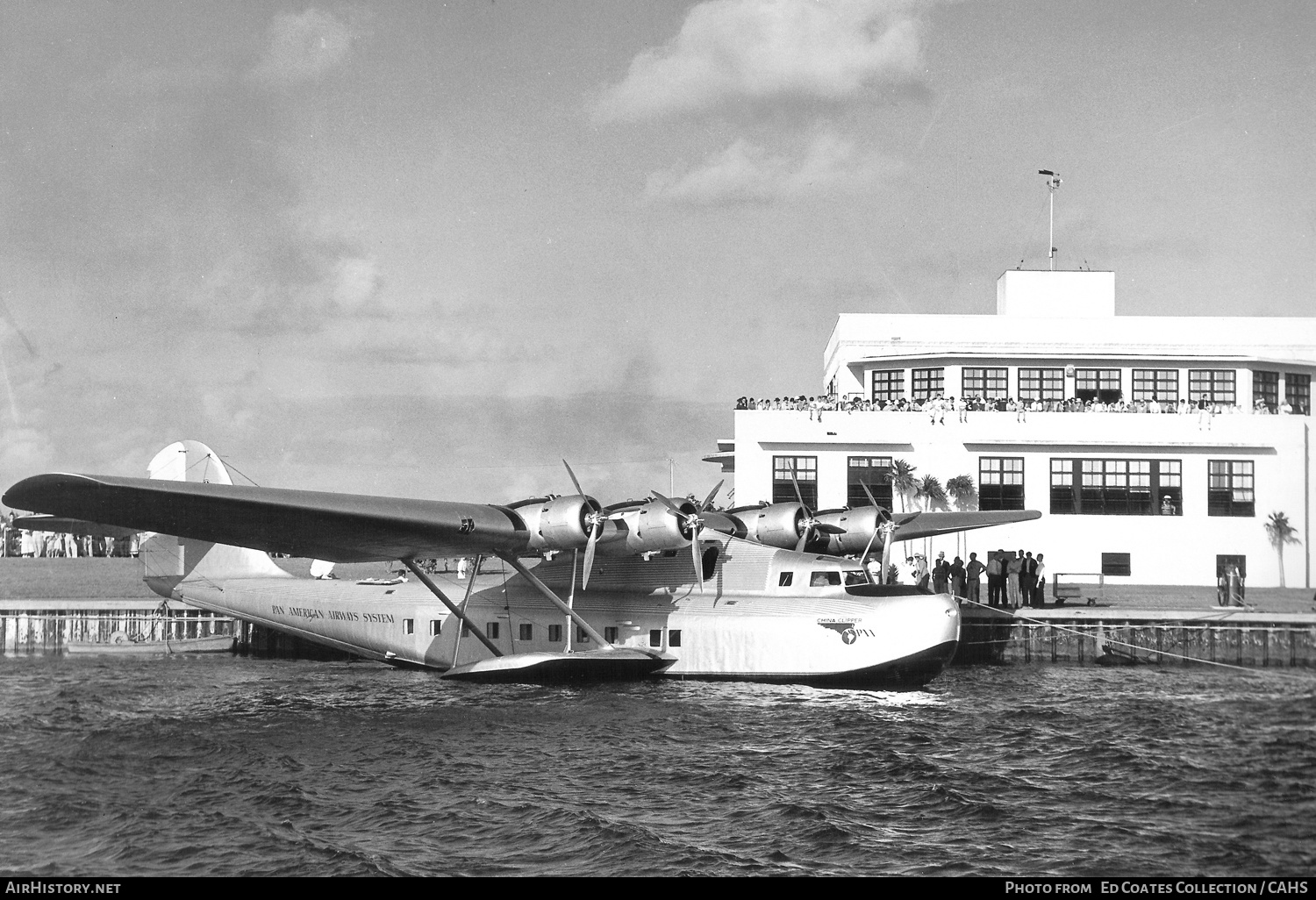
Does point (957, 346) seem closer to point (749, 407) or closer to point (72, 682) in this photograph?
point (749, 407)

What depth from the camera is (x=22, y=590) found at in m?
39.7

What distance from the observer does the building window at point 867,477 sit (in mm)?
37312

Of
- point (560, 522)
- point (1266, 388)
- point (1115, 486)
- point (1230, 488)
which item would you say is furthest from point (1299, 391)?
point (560, 522)

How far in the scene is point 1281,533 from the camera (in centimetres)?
3572

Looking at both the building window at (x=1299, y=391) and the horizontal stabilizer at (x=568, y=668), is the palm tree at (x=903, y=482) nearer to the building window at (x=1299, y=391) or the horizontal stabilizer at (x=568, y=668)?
the building window at (x=1299, y=391)

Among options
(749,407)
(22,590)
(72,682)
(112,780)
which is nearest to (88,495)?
(112,780)

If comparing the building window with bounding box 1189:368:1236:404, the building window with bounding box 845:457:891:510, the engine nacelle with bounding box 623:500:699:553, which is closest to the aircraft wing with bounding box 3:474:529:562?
the engine nacelle with bounding box 623:500:699:553

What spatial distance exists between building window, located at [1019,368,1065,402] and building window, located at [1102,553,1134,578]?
6.76m

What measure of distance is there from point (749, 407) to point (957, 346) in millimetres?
8136

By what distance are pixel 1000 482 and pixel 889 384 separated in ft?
21.3

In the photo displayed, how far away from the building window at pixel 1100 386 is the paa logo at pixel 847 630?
74.9 ft

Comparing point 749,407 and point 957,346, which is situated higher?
point 957,346

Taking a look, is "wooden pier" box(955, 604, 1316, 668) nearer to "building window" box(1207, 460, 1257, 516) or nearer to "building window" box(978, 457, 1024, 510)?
"building window" box(978, 457, 1024, 510)

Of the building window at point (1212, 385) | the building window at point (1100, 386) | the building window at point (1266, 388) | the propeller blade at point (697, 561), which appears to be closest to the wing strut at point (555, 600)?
the propeller blade at point (697, 561)
